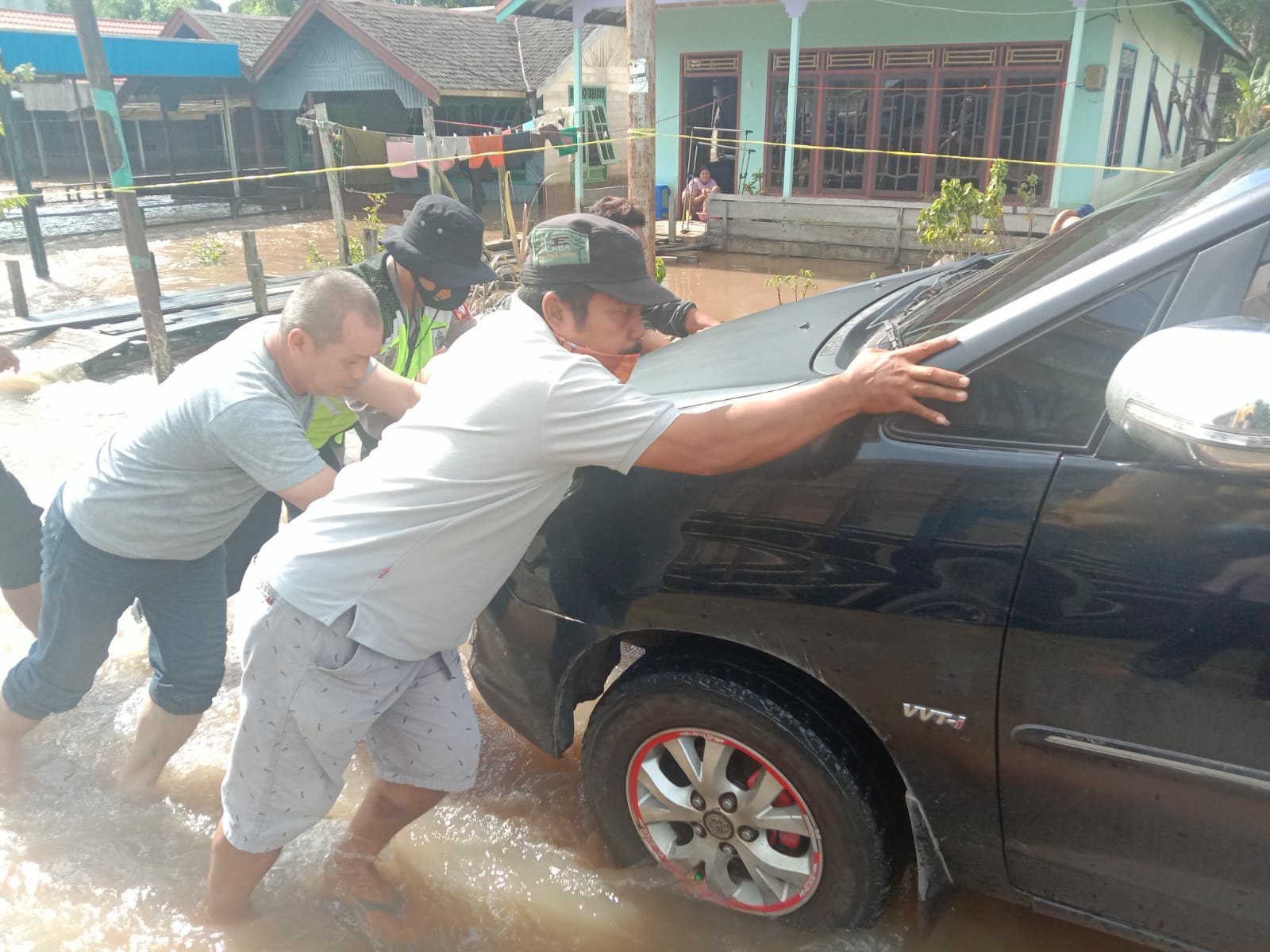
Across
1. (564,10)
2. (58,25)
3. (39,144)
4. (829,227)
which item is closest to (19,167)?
(564,10)

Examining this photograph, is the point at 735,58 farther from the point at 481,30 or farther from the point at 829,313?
the point at 829,313

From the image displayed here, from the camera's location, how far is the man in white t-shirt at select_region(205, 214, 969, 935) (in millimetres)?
1935

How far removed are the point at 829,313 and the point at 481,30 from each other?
23.9m

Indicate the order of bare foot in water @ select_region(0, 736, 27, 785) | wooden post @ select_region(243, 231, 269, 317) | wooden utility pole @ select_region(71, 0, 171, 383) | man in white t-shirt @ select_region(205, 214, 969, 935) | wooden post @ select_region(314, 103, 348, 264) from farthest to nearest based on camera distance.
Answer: wooden post @ select_region(314, 103, 348, 264) < wooden post @ select_region(243, 231, 269, 317) < wooden utility pole @ select_region(71, 0, 171, 383) < bare foot in water @ select_region(0, 736, 27, 785) < man in white t-shirt @ select_region(205, 214, 969, 935)

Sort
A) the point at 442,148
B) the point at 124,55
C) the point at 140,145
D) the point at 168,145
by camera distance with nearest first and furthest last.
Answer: the point at 442,148 → the point at 124,55 → the point at 168,145 → the point at 140,145

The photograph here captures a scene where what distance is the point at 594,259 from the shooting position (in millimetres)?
2070

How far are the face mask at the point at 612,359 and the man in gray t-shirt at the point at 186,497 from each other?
640 millimetres

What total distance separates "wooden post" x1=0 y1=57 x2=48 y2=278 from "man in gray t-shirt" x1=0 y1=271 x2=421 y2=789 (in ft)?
34.0

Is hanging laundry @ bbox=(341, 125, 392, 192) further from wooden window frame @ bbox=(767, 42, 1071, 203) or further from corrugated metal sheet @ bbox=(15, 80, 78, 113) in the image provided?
corrugated metal sheet @ bbox=(15, 80, 78, 113)

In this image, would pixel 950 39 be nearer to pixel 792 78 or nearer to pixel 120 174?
pixel 792 78

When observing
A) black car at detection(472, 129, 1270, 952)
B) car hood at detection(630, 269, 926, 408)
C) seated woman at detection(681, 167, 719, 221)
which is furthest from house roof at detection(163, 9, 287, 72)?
black car at detection(472, 129, 1270, 952)

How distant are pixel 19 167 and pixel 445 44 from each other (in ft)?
39.8

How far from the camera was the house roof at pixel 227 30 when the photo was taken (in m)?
24.4

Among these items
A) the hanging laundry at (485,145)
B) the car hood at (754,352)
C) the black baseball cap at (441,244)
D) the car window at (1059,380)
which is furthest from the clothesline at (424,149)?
the car window at (1059,380)
